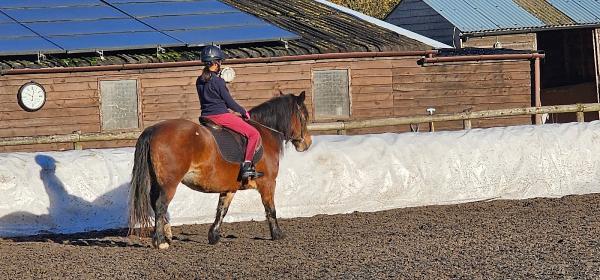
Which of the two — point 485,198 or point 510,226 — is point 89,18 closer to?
point 485,198

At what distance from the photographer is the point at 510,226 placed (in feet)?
43.1

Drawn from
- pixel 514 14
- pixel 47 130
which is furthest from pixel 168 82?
pixel 514 14

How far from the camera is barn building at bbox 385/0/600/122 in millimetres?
34906

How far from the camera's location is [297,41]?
1017 inches

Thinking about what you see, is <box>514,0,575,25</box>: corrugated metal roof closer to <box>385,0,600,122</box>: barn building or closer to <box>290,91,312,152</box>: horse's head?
<box>385,0,600,122</box>: barn building

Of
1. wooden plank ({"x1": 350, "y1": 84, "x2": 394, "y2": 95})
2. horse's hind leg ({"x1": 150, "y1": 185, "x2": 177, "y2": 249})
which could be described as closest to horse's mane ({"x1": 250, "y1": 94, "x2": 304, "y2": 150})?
horse's hind leg ({"x1": 150, "y1": 185, "x2": 177, "y2": 249})

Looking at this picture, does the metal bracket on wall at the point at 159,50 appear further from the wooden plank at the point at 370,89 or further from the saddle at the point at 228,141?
the saddle at the point at 228,141

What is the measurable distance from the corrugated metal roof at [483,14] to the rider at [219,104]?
22219mm

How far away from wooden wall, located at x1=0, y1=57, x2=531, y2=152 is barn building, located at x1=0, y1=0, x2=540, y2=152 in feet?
0.08

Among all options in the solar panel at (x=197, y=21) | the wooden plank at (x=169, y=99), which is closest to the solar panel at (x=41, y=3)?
the solar panel at (x=197, y=21)

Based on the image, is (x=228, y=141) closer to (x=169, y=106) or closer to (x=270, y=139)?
(x=270, y=139)

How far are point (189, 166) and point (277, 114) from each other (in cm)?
155

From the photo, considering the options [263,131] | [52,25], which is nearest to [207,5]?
[52,25]

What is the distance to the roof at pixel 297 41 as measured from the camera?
23.3 meters
